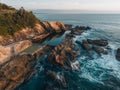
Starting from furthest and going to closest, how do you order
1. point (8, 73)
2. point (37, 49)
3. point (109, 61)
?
point (37, 49) < point (109, 61) < point (8, 73)

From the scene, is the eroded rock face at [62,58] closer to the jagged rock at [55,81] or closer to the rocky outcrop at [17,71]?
the jagged rock at [55,81]

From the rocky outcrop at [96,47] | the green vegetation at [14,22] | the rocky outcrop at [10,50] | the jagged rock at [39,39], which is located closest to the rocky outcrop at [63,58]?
the rocky outcrop at [96,47]

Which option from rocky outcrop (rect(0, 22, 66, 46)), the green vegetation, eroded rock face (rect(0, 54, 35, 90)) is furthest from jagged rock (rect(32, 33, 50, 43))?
eroded rock face (rect(0, 54, 35, 90))

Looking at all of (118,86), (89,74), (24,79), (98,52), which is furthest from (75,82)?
(98,52)

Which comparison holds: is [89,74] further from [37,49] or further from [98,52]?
[37,49]

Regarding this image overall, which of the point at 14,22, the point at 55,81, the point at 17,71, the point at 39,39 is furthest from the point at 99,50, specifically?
the point at 14,22

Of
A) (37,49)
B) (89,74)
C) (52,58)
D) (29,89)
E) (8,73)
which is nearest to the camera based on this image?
(29,89)
